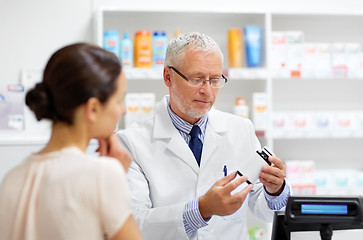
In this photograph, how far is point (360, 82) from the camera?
385cm

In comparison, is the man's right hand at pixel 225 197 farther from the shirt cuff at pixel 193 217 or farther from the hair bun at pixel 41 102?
the hair bun at pixel 41 102

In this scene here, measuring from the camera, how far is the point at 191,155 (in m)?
1.99

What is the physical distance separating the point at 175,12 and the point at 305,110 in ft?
4.38

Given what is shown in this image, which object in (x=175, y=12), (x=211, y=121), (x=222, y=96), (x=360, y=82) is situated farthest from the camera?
(x=360, y=82)

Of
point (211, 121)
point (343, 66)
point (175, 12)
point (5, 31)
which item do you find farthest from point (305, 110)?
point (5, 31)

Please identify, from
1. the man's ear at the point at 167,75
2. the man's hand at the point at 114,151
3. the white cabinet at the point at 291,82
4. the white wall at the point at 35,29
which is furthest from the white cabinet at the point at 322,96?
the man's hand at the point at 114,151

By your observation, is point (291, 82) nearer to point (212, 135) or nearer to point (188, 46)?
point (212, 135)

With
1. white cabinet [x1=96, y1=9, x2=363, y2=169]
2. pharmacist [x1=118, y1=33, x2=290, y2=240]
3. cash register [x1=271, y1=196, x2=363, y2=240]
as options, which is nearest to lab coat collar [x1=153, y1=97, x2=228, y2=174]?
pharmacist [x1=118, y1=33, x2=290, y2=240]

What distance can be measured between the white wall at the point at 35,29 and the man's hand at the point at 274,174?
6.96ft

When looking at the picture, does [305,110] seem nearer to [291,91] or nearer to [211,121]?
[291,91]

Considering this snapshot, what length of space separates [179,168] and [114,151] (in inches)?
37.4

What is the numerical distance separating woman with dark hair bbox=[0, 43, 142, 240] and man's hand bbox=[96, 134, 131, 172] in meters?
0.10

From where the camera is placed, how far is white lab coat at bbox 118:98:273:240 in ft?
6.31

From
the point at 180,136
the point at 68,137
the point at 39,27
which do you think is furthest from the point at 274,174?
the point at 39,27
